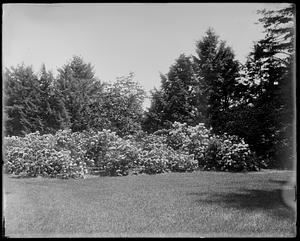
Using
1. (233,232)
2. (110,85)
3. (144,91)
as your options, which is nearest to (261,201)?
(233,232)

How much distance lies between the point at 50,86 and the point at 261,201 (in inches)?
400

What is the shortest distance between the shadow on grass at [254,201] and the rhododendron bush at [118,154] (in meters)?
3.63

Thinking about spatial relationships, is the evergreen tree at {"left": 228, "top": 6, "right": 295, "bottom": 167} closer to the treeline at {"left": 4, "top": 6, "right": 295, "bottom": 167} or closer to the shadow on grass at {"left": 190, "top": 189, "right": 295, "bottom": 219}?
the treeline at {"left": 4, "top": 6, "right": 295, "bottom": 167}

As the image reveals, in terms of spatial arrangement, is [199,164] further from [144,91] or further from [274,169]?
[144,91]

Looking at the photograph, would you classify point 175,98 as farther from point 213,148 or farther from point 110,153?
point 110,153

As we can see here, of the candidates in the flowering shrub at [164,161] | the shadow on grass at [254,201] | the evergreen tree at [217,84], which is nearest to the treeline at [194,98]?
the evergreen tree at [217,84]

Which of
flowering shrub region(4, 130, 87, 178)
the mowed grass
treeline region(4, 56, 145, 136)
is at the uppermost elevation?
treeline region(4, 56, 145, 136)

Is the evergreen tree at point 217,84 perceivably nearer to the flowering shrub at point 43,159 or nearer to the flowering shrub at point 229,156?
the flowering shrub at point 229,156

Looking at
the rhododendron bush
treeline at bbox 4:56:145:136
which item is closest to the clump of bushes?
the rhododendron bush

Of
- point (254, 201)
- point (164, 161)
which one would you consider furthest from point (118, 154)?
point (254, 201)

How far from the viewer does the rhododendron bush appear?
10672 millimetres

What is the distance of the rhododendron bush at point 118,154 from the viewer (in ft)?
35.0

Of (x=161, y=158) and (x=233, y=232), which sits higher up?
(x=161, y=158)

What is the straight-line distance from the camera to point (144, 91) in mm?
13062
